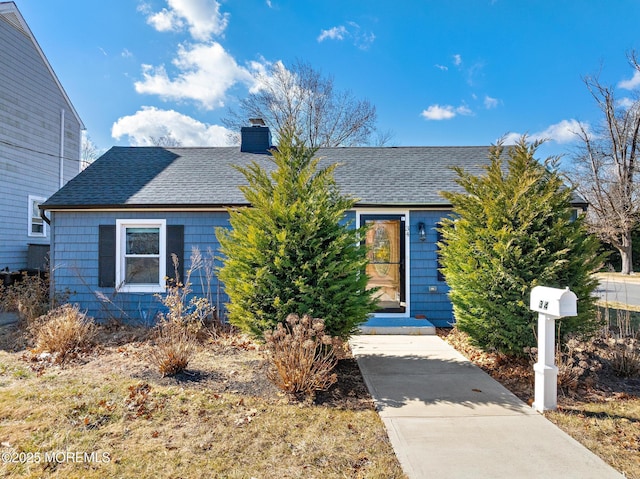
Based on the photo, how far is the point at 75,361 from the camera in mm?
4762

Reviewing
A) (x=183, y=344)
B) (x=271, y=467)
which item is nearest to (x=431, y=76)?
(x=183, y=344)

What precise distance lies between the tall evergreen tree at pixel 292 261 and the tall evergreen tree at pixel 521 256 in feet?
4.82

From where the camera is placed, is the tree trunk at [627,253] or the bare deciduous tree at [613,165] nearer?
A: the bare deciduous tree at [613,165]

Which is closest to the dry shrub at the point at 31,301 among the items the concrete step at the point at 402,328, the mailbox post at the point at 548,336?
the concrete step at the point at 402,328

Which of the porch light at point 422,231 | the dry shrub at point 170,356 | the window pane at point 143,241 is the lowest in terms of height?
the dry shrub at point 170,356

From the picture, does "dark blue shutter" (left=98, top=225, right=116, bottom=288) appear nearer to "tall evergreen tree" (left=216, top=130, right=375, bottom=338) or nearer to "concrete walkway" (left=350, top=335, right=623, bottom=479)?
"tall evergreen tree" (left=216, top=130, right=375, bottom=338)

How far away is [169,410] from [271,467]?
4.54 feet

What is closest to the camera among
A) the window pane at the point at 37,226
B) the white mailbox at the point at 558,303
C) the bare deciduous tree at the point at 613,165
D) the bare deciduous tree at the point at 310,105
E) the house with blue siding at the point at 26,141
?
the white mailbox at the point at 558,303

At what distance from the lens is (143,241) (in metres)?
7.34

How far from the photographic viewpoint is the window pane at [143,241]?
7.32 metres

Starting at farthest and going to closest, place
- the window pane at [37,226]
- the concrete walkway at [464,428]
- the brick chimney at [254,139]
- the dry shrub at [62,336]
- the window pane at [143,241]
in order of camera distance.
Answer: the window pane at [37,226] → the brick chimney at [254,139] → the window pane at [143,241] → the dry shrub at [62,336] → the concrete walkway at [464,428]

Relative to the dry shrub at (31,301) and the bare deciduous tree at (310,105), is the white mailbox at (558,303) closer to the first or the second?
the dry shrub at (31,301)

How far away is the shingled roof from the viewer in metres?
7.22

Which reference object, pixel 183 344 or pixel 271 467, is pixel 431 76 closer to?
pixel 183 344
